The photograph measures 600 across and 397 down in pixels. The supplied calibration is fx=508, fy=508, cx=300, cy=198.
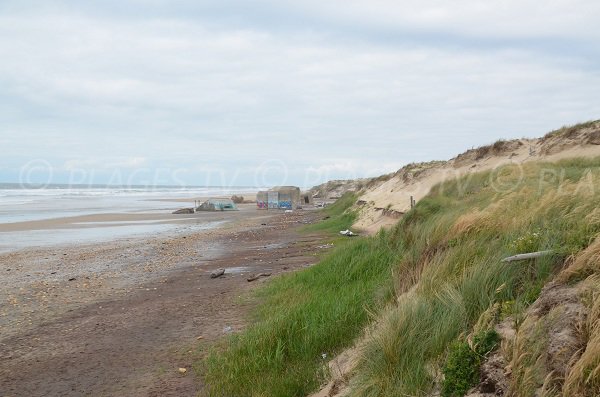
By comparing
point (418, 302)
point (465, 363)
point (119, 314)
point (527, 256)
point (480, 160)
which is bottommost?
point (119, 314)

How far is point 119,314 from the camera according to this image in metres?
9.62

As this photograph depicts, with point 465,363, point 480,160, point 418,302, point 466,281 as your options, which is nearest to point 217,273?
point 418,302

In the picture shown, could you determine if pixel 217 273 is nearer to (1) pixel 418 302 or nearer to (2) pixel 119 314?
(2) pixel 119 314

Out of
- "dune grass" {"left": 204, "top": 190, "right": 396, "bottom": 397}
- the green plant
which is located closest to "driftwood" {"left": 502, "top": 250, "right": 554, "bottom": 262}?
the green plant

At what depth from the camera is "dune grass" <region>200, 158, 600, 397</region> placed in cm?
431

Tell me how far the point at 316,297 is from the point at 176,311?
2.97 metres

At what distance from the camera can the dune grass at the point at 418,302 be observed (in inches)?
170

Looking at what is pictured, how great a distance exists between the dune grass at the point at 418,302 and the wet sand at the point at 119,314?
820 mm

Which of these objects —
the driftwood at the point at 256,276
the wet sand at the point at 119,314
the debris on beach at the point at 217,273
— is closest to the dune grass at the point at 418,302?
the wet sand at the point at 119,314

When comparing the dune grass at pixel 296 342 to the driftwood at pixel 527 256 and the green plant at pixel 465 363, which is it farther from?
the driftwood at pixel 527 256

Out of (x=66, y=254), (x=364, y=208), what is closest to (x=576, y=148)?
(x=364, y=208)

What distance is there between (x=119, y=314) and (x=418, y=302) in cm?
665

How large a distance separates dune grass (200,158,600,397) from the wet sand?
0.82 metres

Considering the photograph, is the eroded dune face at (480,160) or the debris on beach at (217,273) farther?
the eroded dune face at (480,160)
